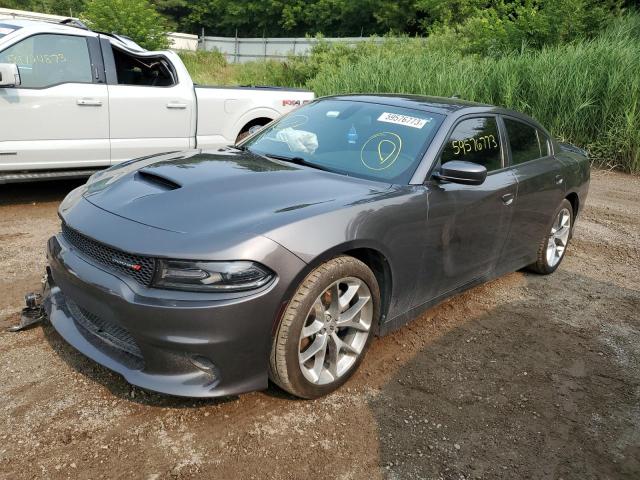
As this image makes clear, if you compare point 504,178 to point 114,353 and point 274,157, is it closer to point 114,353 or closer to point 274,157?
point 274,157

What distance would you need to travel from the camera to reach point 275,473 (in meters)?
2.33

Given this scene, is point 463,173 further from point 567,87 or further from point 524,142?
point 567,87

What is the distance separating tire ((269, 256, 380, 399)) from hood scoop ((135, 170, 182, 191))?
0.96 m

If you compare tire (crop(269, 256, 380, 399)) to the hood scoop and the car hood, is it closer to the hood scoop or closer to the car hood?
the car hood

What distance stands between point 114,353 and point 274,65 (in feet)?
70.0

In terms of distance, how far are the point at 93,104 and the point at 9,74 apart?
90cm

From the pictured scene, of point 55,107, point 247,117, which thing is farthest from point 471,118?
point 55,107

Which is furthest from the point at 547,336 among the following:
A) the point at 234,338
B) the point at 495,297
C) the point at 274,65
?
the point at 274,65

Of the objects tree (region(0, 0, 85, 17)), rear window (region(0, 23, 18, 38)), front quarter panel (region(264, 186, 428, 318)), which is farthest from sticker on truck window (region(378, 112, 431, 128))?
tree (region(0, 0, 85, 17))

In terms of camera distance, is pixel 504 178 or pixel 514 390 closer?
pixel 514 390

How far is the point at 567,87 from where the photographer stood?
1027cm

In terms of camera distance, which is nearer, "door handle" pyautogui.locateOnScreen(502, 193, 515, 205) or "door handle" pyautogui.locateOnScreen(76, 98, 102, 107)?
"door handle" pyautogui.locateOnScreen(502, 193, 515, 205)

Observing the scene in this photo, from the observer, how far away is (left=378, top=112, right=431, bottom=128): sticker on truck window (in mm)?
3574

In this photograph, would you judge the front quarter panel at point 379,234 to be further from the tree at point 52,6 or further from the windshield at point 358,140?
the tree at point 52,6
